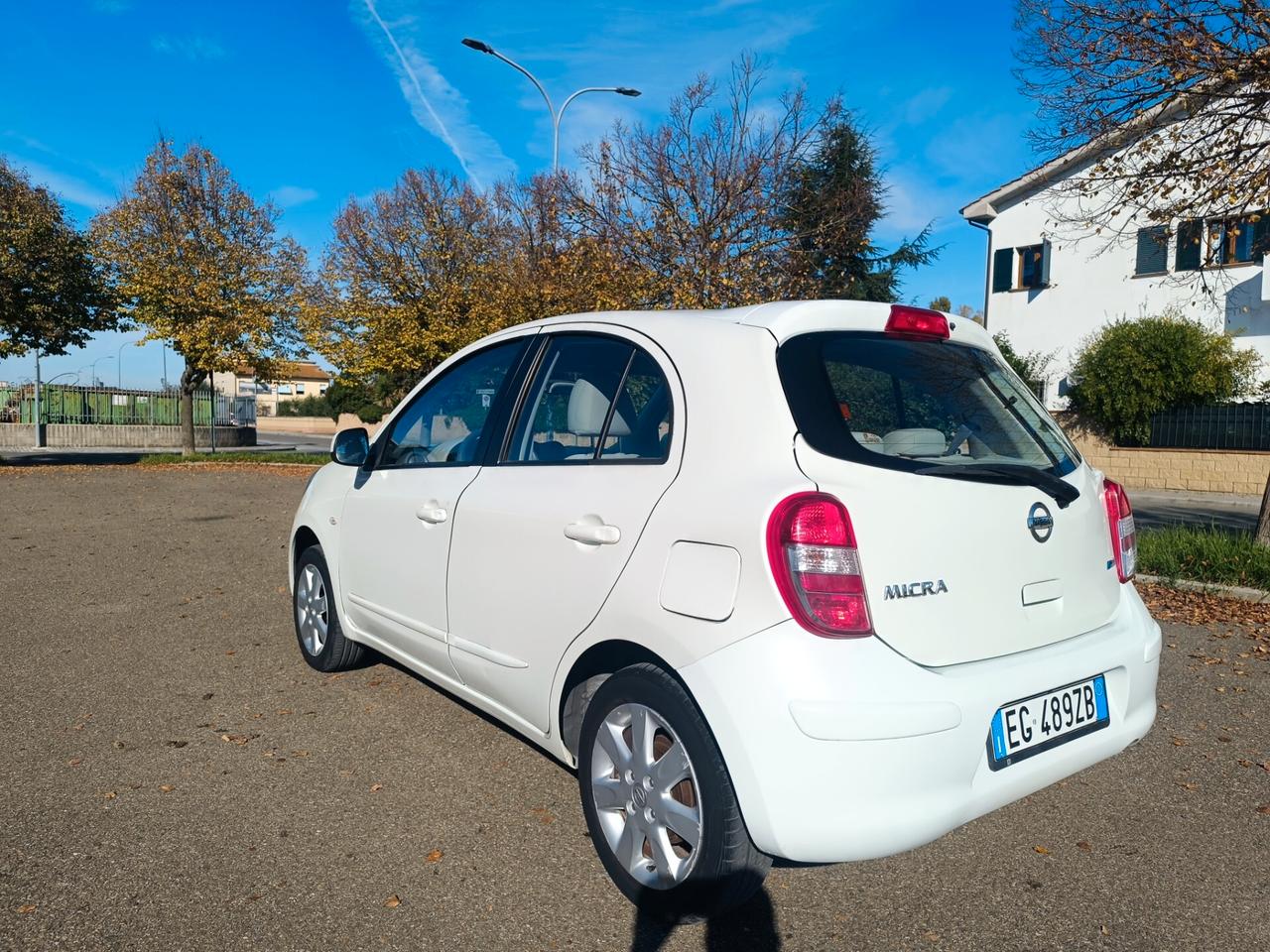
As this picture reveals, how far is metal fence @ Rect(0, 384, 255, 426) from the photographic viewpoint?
112ft

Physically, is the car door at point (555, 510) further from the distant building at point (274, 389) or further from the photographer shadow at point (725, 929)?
the distant building at point (274, 389)

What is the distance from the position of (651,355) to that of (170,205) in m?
27.8

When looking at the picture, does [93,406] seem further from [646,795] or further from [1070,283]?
[646,795]

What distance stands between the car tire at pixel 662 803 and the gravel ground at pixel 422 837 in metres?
0.15

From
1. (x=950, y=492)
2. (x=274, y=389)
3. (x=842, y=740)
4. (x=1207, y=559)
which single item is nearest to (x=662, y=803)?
(x=842, y=740)

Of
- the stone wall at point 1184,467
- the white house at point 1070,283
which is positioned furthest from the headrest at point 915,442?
the white house at point 1070,283

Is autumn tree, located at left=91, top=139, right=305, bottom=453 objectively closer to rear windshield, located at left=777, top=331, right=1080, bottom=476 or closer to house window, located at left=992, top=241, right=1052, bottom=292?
house window, located at left=992, top=241, right=1052, bottom=292

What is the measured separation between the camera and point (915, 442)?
279cm

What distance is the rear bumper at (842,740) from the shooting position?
226cm

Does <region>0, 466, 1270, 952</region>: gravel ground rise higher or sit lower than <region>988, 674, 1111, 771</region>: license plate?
lower

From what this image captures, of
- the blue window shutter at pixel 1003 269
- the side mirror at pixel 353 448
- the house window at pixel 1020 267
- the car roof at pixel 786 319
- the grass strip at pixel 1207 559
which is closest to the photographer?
→ the car roof at pixel 786 319

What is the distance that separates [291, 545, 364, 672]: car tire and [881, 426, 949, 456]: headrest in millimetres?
3087

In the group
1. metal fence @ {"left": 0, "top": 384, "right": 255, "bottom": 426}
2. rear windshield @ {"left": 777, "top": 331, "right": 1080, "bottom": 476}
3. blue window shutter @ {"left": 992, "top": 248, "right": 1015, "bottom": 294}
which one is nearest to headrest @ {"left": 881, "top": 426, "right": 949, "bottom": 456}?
rear windshield @ {"left": 777, "top": 331, "right": 1080, "bottom": 476}

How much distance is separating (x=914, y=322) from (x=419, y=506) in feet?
6.70
